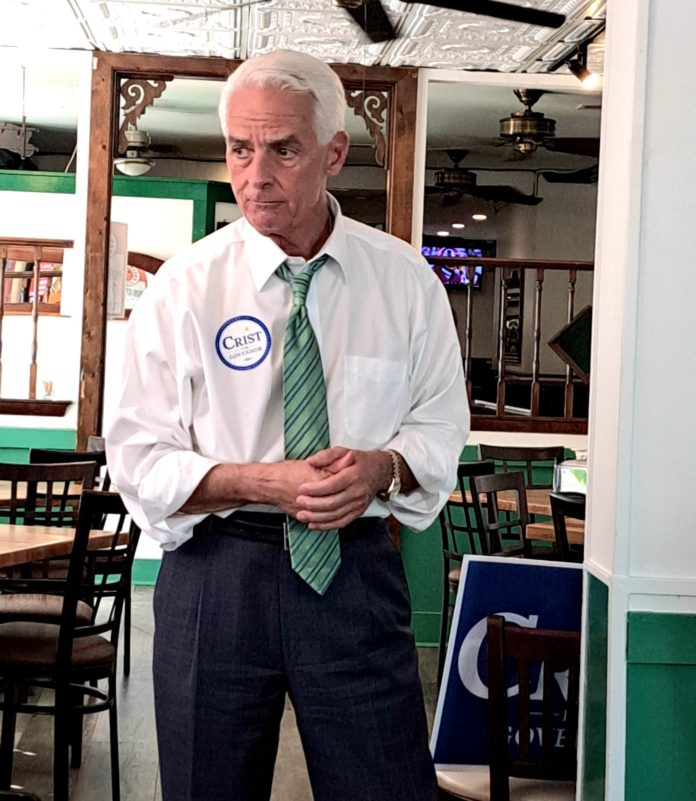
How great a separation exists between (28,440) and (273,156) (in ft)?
20.5

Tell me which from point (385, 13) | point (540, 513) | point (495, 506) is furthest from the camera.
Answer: point (385, 13)

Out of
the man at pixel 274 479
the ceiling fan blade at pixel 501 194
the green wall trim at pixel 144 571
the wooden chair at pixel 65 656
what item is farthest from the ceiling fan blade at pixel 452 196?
the man at pixel 274 479

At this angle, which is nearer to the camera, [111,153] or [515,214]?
[111,153]

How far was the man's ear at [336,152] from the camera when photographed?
187 cm

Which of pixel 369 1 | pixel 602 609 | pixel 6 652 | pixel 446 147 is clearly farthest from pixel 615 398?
pixel 446 147

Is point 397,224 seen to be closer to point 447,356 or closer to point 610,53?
point 610,53

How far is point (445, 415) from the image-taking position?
194 centimetres

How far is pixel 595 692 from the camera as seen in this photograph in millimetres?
2408

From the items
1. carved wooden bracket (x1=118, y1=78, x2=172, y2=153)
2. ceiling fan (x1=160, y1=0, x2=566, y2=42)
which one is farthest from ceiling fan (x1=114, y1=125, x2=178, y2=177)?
ceiling fan (x1=160, y1=0, x2=566, y2=42)

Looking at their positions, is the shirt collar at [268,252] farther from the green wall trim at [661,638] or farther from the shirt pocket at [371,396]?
the green wall trim at [661,638]

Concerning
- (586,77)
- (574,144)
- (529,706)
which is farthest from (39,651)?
(574,144)

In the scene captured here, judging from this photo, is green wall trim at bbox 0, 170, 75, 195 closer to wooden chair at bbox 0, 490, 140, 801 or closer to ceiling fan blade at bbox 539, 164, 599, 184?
ceiling fan blade at bbox 539, 164, 599, 184

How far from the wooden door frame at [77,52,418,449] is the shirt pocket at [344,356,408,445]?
17.3 ft

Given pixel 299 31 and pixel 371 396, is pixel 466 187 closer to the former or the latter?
pixel 299 31
